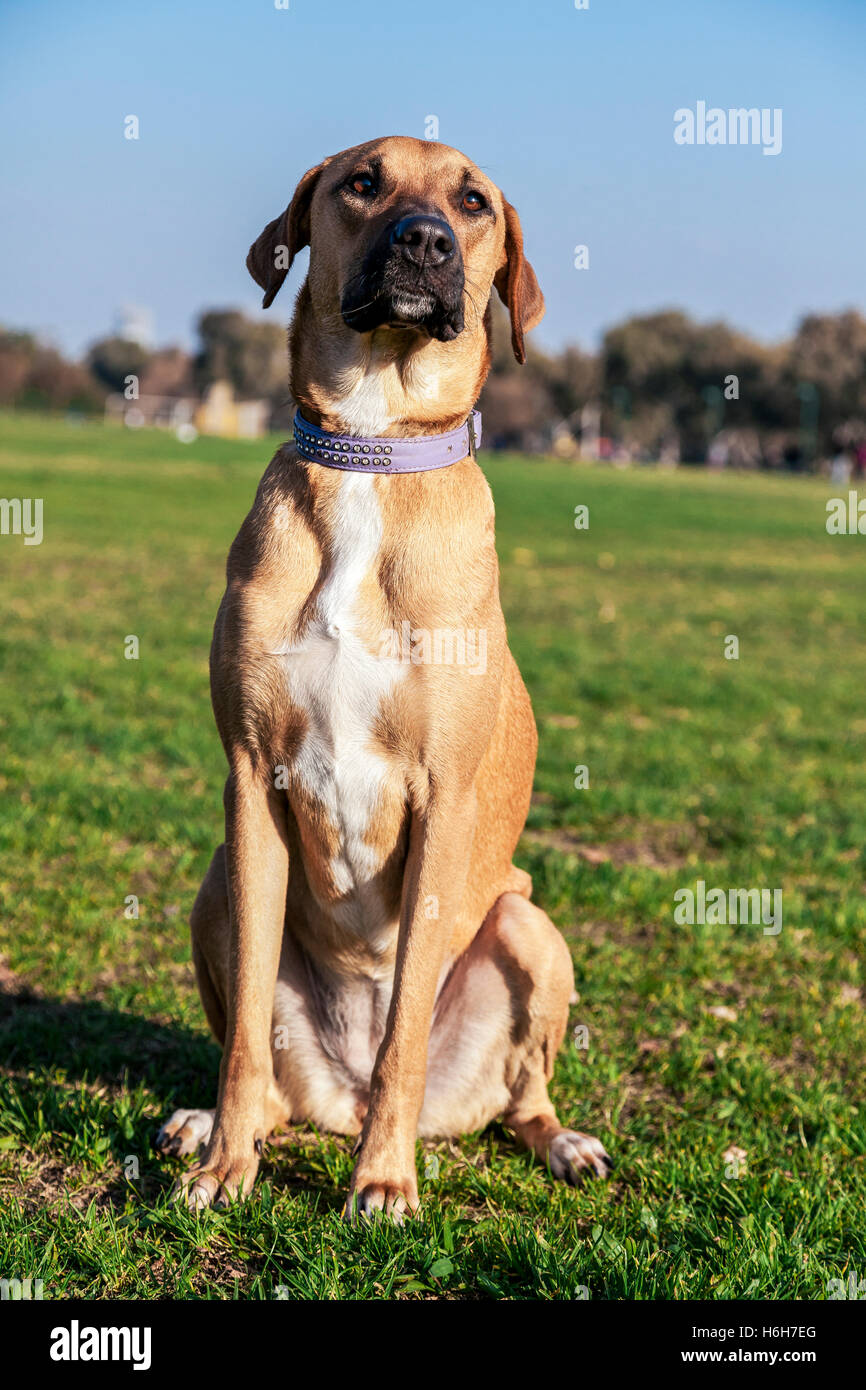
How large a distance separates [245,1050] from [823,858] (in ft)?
12.7

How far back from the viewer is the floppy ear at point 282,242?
3.33m

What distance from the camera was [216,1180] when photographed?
9.99 feet

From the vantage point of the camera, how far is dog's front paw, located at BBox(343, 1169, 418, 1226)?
9.77 feet

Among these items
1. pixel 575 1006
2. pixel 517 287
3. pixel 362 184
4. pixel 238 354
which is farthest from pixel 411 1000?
pixel 238 354

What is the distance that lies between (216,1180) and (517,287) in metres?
2.50

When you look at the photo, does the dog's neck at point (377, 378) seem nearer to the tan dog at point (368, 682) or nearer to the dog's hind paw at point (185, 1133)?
the tan dog at point (368, 682)

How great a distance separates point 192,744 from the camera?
748 cm

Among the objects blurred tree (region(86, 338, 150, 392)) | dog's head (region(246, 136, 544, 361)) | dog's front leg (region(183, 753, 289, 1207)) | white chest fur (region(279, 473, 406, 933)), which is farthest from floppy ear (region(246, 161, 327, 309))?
blurred tree (region(86, 338, 150, 392))

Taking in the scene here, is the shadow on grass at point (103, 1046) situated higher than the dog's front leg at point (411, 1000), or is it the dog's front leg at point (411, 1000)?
the dog's front leg at point (411, 1000)

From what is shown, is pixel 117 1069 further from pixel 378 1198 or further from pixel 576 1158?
Answer: pixel 576 1158

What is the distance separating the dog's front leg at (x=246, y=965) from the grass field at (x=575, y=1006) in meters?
0.14

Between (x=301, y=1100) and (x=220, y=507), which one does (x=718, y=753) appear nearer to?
(x=301, y=1100)

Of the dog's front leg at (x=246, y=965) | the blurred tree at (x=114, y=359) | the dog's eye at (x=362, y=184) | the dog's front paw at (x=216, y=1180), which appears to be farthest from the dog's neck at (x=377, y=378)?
the blurred tree at (x=114, y=359)

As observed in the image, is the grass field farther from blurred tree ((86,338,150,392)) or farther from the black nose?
blurred tree ((86,338,150,392))
